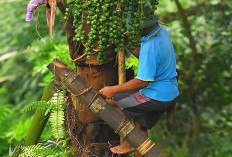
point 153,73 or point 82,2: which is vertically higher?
point 82,2

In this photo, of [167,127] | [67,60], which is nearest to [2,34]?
[167,127]

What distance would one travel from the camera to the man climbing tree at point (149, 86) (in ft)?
9.54

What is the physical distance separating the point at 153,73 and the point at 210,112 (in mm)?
4099

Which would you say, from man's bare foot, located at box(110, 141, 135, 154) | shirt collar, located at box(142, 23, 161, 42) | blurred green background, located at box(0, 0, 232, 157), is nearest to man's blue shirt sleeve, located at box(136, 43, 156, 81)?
shirt collar, located at box(142, 23, 161, 42)

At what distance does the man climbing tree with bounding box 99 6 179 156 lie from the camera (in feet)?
9.54

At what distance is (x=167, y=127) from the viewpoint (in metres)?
6.82

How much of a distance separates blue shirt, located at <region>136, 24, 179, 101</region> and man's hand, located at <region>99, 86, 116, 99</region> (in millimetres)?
189

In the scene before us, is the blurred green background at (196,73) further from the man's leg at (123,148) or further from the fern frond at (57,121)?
the man's leg at (123,148)

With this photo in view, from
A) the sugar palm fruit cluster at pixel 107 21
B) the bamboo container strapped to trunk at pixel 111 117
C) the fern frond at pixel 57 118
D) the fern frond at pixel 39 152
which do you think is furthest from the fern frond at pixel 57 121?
the sugar palm fruit cluster at pixel 107 21

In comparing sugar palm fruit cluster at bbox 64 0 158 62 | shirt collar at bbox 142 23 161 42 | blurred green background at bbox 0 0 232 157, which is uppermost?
sugar palm fruit cluster at bbox 64 0 158 62

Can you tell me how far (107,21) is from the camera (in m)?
2.71

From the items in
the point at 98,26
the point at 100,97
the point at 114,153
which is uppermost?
the point at 98,26

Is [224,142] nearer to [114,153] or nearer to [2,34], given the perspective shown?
[114,153]

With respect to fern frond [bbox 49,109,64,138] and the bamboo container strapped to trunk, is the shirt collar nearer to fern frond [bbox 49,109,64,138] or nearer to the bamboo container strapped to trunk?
the bamboo container strapped to trunk
